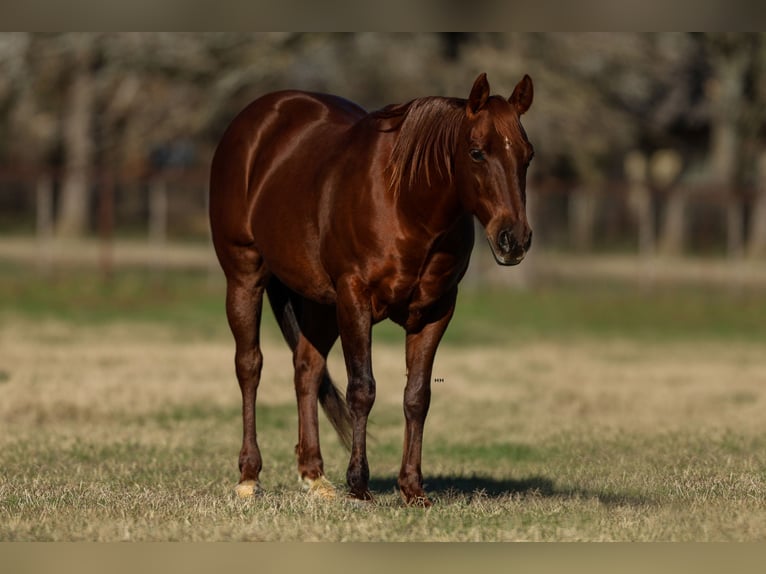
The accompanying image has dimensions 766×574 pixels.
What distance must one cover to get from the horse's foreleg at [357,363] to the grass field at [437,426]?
250 millimetres

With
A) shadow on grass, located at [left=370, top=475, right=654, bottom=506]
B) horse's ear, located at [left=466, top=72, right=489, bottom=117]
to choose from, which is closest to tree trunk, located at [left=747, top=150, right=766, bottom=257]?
shadow on grass, located at [left=370, top=475, right=654, bottom=506]

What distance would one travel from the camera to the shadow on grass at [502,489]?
8439 mm

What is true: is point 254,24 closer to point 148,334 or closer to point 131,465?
point 131,465

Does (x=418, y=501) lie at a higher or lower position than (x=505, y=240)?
lower

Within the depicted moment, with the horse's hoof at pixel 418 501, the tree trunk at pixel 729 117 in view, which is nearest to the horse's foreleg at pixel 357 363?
the horse's hoof at pixel 418 501

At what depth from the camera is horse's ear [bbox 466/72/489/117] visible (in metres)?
7.27

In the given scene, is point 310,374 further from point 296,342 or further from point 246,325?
point 246,325

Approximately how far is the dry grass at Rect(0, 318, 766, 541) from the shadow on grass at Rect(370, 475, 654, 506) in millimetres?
32

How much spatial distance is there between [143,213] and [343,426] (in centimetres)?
3746

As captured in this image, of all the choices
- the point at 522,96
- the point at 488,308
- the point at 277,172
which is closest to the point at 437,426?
the point at 277,172

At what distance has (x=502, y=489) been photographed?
9094 mm

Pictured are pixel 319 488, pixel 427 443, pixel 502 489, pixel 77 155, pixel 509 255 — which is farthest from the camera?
pixel 77 155

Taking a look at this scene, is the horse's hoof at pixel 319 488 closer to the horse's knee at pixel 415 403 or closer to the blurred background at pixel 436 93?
the horse's knee at pixel 415 403

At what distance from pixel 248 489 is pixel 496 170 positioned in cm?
263
